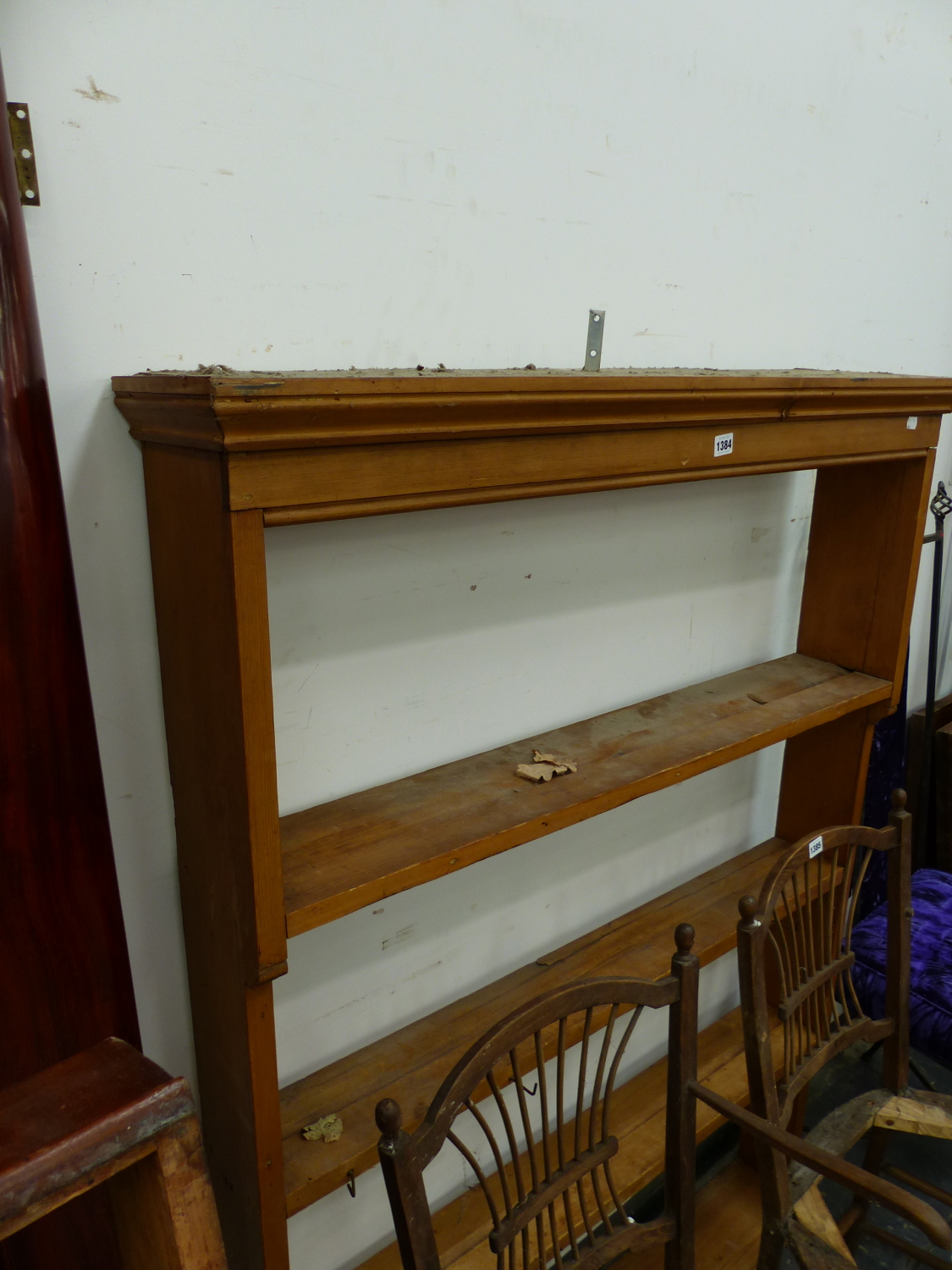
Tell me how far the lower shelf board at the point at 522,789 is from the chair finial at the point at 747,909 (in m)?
0.20

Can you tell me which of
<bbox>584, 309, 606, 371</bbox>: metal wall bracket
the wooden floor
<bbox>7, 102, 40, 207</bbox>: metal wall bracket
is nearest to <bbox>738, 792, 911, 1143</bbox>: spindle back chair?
the wooden floor

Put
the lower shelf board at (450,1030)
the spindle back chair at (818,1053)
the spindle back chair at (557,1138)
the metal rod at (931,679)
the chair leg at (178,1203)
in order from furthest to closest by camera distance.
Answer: the metal rod at (931,679) → the spindle back chair at (818,1053) → the lower shelf board at (450,1030) → the spindle back chair at (557,1138) → the chair leg at (178,1203)

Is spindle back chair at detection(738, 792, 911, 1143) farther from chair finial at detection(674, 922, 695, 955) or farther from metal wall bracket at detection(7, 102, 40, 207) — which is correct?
metal wall bracket at detection(7, 102, 40, 207)

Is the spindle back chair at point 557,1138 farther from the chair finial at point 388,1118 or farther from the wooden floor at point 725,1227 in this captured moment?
the wooden floor at point 725,1227

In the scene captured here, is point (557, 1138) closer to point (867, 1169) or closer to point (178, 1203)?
point (178, 1203)

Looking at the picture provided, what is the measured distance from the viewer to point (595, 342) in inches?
53.5

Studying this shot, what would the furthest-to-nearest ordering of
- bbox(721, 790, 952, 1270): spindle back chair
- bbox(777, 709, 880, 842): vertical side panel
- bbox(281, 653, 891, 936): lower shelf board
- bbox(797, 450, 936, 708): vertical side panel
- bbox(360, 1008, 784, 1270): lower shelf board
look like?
bbox(777, 709, 880, 842): vertical side panel → bbox(797, 450, 936, 708): vertical side panel → bbox(360, 1008, 784, 1270): lower shelf board → bbox(721, 790, 952, 1270): spindle back chair → bbox(281, 653, 891, 936): lower shelf board

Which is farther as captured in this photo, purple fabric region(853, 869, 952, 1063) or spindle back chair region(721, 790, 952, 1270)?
purple fabric region(853, 869, 952, 1063)

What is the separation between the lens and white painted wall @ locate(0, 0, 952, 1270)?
3.21 ft

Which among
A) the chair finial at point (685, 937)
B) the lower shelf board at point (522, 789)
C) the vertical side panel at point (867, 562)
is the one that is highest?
the vertical side panel at point (867, 562)

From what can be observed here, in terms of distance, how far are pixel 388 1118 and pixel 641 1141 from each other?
106 centimetres

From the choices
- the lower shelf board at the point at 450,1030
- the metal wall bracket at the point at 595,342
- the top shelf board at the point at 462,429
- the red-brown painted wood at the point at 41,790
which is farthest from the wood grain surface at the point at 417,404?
the lower shelf board at the point at 450,1030

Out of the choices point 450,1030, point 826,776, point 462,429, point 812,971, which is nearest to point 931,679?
point 826,776

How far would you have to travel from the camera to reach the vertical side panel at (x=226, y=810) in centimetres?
87
